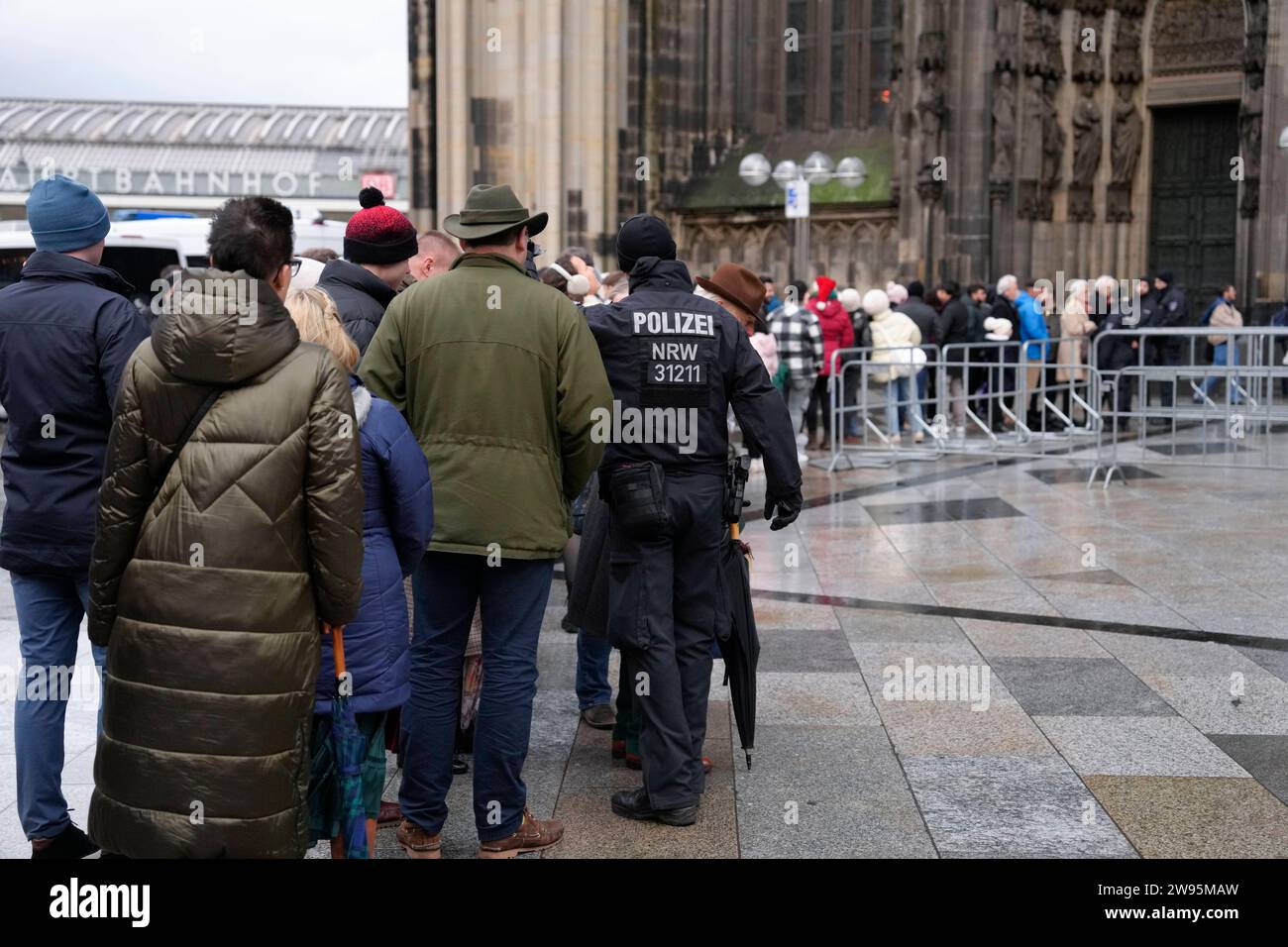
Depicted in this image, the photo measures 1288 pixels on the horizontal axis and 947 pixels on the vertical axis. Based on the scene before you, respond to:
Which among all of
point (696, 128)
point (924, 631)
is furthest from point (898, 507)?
point (696, 128)

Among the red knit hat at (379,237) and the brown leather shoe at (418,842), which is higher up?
the red knit hat at (379,237)

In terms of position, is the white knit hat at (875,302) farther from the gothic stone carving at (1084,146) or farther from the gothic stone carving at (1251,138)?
the gothic stone carving at (1251,138)

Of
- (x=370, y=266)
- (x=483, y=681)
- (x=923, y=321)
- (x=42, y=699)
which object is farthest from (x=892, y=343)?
(x=42, y=699)

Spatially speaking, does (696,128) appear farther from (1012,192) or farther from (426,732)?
(426,732)

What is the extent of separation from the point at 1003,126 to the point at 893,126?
1923 mm

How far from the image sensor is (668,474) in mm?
5227

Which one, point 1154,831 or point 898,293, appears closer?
point 1154,831

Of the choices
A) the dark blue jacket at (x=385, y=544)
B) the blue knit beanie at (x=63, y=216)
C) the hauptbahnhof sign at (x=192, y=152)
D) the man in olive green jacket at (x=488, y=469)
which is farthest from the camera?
the hauptbahnhof sign at (x=192, y=152)

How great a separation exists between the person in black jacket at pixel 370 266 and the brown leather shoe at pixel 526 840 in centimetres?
178

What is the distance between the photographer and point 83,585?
4777mm

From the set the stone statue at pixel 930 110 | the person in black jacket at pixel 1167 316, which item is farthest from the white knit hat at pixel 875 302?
the stone statue at pixel 930 110

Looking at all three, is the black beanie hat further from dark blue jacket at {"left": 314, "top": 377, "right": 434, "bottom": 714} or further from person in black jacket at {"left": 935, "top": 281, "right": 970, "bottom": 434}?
person in black jacket at {"left": 935, "top": 281, "right": 970, "bottom": 434}

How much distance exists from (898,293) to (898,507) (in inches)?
251

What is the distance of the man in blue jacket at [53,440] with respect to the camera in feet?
15.4
